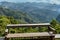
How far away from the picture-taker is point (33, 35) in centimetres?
315

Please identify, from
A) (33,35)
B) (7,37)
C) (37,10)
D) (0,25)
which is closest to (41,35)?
(33,35)

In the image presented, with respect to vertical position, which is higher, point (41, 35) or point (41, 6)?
point (41, 35)

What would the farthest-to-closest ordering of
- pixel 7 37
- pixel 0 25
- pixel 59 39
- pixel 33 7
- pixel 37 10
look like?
pixel 33 7, pixel 37 10, pixel 0 25, pixel 59 39, pixel 7 37

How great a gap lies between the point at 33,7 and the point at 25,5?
166 inches

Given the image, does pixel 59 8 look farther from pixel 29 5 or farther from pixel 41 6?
pixel 29 5

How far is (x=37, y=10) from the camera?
3206 inches

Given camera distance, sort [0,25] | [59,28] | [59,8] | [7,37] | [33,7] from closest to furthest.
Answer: [7,37] → [59,28] → [0,25] → [59,8] → [33,7]

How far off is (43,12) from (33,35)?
8070cm

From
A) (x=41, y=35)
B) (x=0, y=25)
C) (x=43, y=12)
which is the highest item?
(x=41, y=35)

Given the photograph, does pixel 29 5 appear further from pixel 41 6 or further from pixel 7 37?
pixel 7 37

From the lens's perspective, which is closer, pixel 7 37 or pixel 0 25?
pixel 7 37

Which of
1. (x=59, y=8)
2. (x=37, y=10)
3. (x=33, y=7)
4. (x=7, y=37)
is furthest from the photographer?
(x=33, y=7)

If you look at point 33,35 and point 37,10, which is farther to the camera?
point 37,10

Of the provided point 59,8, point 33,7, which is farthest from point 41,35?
point 33,7
